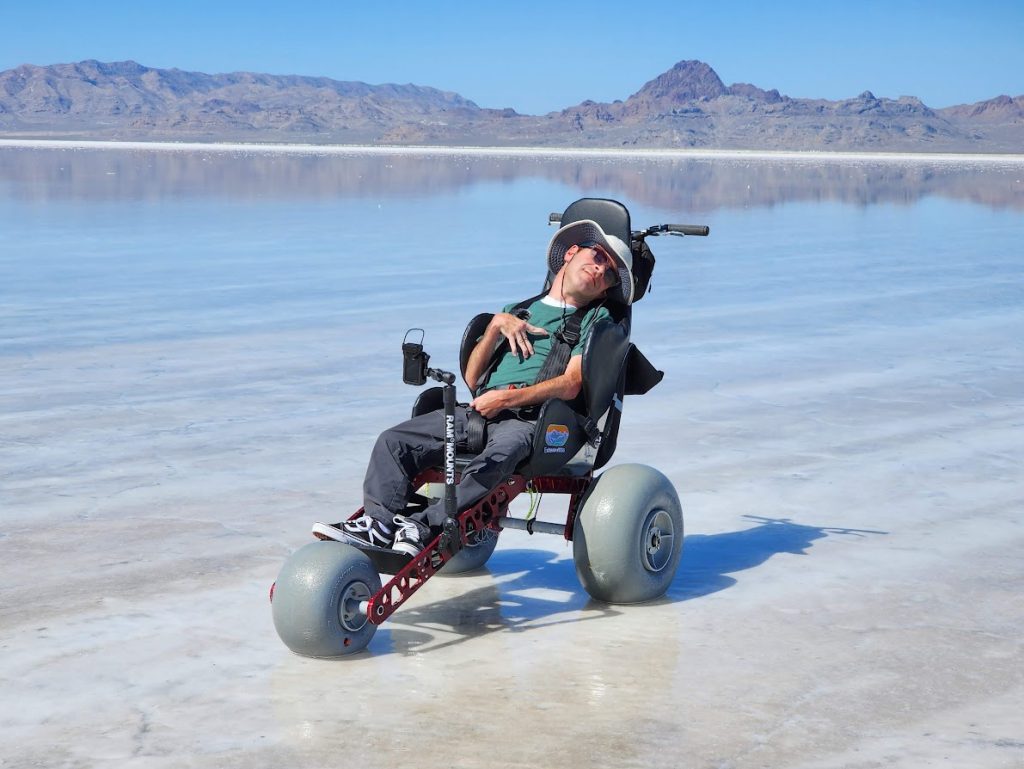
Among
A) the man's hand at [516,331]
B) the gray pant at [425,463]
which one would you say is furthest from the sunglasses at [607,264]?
the gray pant at [425,463]

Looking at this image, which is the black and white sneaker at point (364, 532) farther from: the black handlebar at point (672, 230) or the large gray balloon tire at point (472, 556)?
the black handlebar at point (672, 230)

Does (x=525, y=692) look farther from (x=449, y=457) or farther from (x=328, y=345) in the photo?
(x=328, y=345)

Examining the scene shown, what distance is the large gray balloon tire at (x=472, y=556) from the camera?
6.52 meters

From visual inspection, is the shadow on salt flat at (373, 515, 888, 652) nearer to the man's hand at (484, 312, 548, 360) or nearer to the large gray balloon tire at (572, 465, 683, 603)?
the large gray balloon tire at (572, 465, 683, 603)

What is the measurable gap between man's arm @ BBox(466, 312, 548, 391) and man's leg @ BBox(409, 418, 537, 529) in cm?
53

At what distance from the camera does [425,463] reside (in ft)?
19.0

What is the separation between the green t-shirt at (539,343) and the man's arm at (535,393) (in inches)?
5.0

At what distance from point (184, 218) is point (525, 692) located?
77.3ft

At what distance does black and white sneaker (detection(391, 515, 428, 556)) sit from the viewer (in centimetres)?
548

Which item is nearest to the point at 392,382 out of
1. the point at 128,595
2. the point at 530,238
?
the point at 128,595

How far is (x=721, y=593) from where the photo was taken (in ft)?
20.8

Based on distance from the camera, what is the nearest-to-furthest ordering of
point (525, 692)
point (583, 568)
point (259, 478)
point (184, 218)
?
point (525, 692) → point (583, 568) → point (259, 478) → point (184, 218)

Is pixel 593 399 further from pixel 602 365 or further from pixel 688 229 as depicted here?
pixel 688 229

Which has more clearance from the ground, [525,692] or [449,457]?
[449,457]
